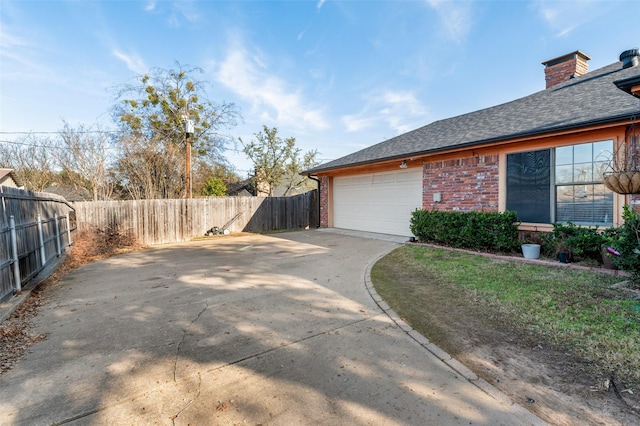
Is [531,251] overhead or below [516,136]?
below

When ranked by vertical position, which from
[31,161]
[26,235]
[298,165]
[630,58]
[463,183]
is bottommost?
[26,235]

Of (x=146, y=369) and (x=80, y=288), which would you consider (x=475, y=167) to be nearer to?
(x=146, y=369)

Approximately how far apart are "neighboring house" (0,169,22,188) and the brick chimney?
2623 centimetres

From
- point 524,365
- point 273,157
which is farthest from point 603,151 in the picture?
point 273,157

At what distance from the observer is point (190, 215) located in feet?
39.1

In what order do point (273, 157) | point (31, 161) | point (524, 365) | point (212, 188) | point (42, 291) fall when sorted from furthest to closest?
point (273, 157) < point (212, 188) < point (31, 161) < point (42, 291) < point (524, 365)

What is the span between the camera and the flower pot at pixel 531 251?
613cm

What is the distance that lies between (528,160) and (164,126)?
19.5 meters

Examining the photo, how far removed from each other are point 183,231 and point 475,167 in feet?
34.2

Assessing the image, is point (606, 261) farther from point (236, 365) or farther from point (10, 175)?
point (10, 175)

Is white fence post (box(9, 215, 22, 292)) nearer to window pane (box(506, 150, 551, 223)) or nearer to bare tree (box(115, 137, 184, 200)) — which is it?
window pane (box(506, 150, 551, 223))

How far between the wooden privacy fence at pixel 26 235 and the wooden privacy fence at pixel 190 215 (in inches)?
69.0

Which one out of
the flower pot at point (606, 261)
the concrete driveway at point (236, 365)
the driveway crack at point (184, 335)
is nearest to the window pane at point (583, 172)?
the flower pot at point (606, 261)

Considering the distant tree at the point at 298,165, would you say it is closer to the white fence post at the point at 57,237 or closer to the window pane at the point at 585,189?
the white fence post at the point at 57,237
